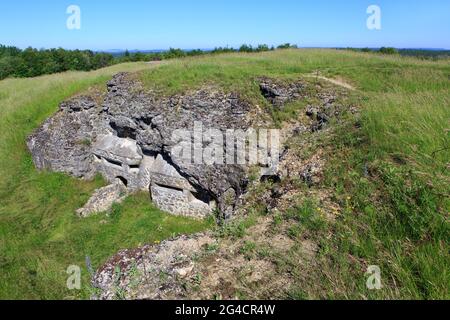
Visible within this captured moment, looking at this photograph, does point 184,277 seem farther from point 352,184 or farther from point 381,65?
point 381,65

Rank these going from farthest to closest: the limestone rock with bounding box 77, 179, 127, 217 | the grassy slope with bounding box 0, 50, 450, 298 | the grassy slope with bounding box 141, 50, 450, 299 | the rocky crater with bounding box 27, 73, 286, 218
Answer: the limestone rock with bounding box 77, 179, 127, 217 < the rocky crater with bounding box 27, 73, 286, 218 < the grassy slope with bounding box 0, 50, 450, 298 < the grassy slope with bounding box 141, 50, 450, 299

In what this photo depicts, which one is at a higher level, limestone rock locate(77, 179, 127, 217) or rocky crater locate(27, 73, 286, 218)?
rocky crater locate(27, 73, 286, 218)

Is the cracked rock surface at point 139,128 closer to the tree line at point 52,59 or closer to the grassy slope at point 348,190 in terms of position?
the grassy slope at point 348,190

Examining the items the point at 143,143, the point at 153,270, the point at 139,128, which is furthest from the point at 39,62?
the point at 153,270

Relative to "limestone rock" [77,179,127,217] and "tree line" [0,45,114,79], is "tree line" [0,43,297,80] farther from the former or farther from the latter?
"limestone rock" [77,179,127,217]

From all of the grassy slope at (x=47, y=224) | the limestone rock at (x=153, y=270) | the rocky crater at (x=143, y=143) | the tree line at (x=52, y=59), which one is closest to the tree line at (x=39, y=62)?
the tree line at (x=52, y=59)

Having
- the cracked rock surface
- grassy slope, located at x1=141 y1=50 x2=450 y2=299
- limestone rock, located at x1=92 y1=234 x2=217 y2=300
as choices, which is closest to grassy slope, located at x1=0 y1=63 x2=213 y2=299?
the cracked rock surface
